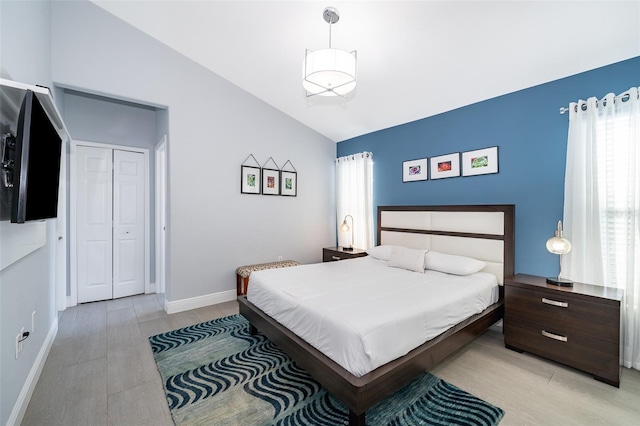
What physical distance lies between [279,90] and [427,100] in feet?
6.42

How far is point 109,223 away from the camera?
4.01m

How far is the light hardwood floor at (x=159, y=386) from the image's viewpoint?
173 centimetres

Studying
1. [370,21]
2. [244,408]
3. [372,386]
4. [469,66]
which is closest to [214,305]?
[244,408]

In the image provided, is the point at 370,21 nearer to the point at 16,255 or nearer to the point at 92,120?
the point at 16,255

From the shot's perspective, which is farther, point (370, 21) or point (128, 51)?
point (128, 51)

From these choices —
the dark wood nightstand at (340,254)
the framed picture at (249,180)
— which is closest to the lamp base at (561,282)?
the dark wood nightstand at (340,254)

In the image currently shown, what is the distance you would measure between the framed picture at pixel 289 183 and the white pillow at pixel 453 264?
2.32m

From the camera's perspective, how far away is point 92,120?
384 centimetres

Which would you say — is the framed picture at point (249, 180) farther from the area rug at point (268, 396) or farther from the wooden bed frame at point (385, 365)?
the area rug at point (268, 396)

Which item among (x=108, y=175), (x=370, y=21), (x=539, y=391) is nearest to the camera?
(x=539, y=391)

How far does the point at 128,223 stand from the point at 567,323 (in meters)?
5.27

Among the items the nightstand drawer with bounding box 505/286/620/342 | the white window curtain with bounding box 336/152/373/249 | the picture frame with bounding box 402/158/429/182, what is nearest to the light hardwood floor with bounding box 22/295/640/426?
the nightstand drawer with bounding box 505/286/620/342

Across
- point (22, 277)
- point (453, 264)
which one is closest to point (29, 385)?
point (22, 277)

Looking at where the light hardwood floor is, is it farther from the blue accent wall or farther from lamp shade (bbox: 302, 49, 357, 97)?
lamp shade (bbox: 302, 49, 357, 97)
